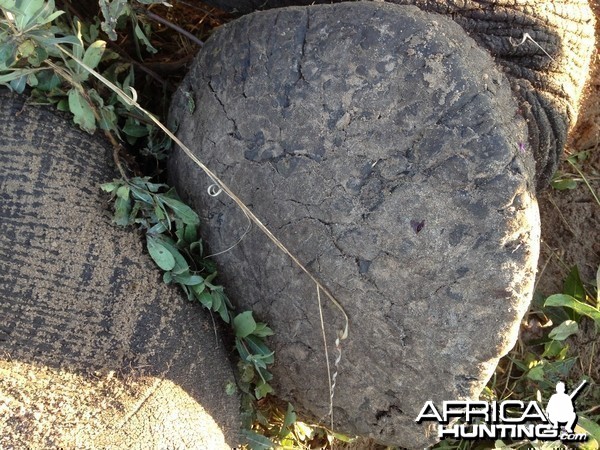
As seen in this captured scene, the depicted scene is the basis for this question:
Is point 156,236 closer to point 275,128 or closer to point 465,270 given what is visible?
point 275,128

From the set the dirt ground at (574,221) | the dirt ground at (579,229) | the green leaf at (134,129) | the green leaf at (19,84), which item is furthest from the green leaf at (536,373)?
the green leaf at (19,84)

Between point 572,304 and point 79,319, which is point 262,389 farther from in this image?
point 572,304

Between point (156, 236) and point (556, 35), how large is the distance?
45.4 inches

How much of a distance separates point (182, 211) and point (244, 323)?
12.9 inches

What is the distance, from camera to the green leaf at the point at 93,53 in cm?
173

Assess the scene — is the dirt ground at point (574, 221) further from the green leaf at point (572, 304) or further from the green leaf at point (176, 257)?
the green leaf at point (176, 257)

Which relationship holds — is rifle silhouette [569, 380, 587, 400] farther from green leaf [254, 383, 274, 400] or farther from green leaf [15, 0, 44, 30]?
green leaf [15, 0, 44, 30]

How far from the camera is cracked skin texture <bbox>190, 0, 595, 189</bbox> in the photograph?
174 centimetres

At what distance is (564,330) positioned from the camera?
2797 mm

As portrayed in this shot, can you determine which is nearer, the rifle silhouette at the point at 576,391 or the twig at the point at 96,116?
the twig at the point at 96,116

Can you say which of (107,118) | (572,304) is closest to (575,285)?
(572,304)

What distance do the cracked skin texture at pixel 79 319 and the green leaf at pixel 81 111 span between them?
0.13 feet

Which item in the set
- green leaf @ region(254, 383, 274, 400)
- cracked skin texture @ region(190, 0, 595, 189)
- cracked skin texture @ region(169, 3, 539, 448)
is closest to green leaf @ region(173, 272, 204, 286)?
cracked skin texture @ region(169, 3, 539, 448)

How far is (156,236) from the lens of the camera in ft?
5.86
